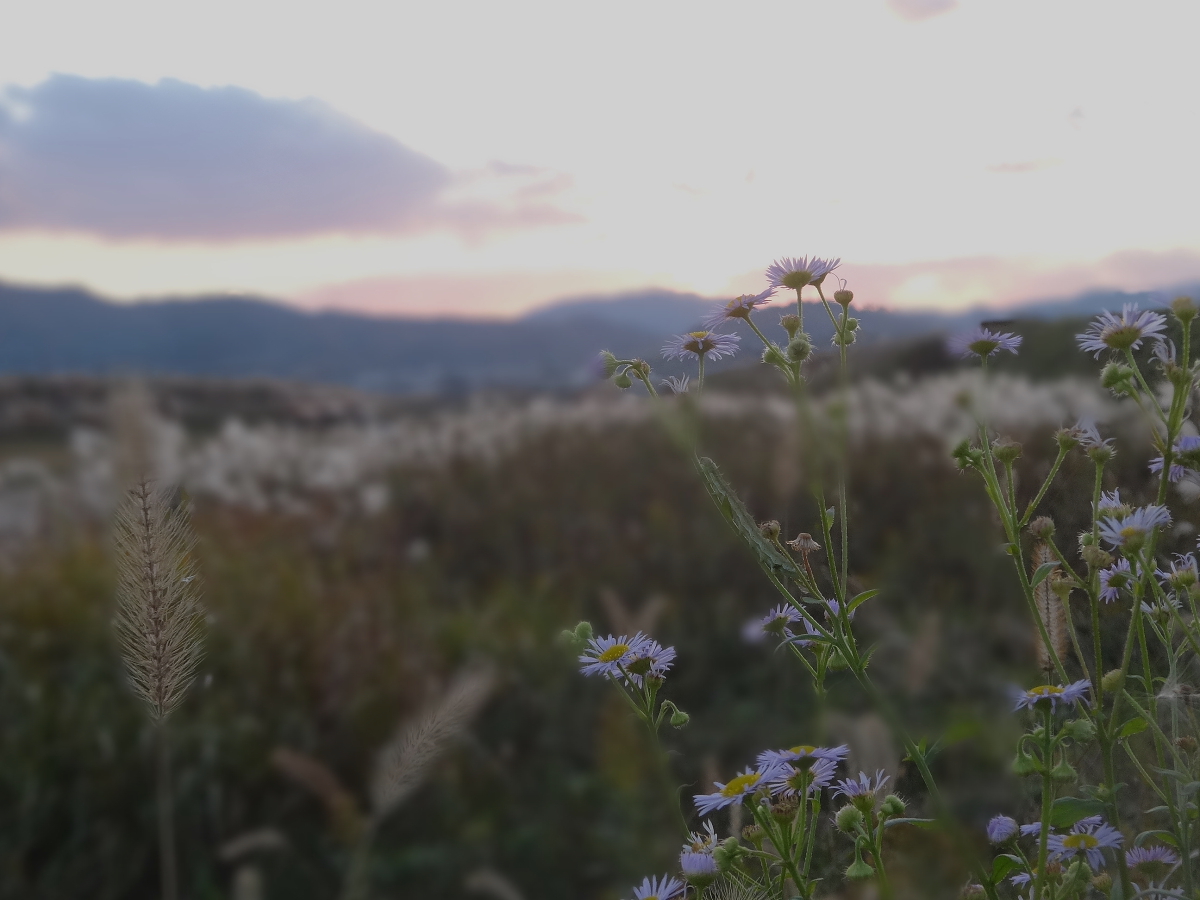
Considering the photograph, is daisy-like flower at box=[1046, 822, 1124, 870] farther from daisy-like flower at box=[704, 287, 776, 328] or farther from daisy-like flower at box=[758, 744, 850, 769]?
daisy-like flower at box=[704, 287, 776, 328]

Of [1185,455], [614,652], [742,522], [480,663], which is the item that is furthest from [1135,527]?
[480,663]

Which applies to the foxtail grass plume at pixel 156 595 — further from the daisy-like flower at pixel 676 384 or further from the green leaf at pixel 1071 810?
the green leaf at pixel 1071 810

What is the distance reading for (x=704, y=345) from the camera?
0.72m

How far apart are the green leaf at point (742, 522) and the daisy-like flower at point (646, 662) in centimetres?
10

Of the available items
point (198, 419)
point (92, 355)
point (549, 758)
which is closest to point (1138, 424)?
point (549, 758)

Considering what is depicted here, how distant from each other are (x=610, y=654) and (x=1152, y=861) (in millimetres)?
328

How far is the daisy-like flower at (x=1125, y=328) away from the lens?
615 mm

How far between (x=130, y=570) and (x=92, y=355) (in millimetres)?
2685

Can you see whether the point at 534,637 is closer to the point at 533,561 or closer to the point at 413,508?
the point at 533,561

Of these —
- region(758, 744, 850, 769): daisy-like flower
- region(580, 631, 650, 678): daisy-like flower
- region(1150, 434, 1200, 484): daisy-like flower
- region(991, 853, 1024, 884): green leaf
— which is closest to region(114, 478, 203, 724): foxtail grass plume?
region(580, 631, 650, 678): daisy-like flower

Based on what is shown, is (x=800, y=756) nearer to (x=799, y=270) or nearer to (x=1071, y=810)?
(x=1071, y=810)

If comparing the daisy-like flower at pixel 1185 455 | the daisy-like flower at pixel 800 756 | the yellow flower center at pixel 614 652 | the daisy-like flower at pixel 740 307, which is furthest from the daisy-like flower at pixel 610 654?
the daisy-like flower at pixel 1185 455

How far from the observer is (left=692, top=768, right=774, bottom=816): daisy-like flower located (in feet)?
1.86

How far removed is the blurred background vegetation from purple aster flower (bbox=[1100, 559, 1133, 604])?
243 mm
